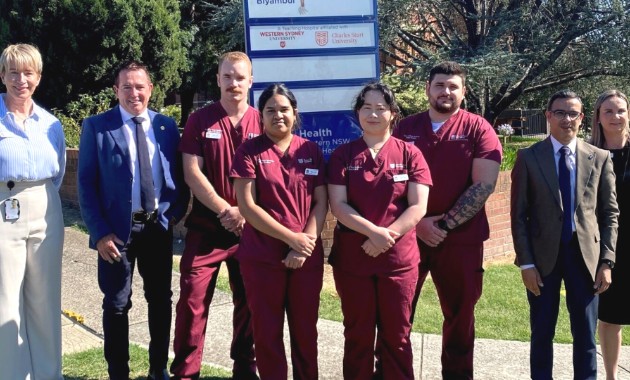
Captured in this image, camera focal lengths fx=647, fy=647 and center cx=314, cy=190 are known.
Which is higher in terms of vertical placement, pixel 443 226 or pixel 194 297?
pixel 443 226

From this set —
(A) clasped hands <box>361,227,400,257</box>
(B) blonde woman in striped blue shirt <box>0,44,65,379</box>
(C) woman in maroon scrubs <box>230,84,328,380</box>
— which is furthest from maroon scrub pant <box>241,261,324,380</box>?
(B) blonde woman in striped blue shirt <box>0,44,65,379</box>

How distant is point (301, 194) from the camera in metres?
3.79

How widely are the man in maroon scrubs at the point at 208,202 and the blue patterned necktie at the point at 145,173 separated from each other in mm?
233

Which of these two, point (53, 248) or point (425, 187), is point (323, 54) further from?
point (53, 248)

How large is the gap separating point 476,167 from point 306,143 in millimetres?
1118

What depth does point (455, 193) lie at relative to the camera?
414cm

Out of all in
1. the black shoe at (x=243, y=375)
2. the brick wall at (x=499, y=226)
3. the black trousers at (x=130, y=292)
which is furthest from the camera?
the brick wall at (x=499, y=226)

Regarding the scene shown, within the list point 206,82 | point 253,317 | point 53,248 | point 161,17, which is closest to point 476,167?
point 253,317

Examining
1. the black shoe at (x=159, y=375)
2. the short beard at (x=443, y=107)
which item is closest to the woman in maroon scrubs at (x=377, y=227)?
the short beard at (x=443, y=107)

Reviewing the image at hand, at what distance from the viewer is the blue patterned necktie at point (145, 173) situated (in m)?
4.12

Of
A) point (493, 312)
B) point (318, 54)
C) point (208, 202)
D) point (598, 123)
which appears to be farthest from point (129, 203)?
point (493, 312)

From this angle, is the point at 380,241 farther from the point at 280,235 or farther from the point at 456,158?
the point at 456,158

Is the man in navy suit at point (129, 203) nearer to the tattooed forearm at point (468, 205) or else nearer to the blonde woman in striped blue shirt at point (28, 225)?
the blonde woman in striped blue shirt at point (28, 225)

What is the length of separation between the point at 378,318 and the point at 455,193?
95 centimetres
